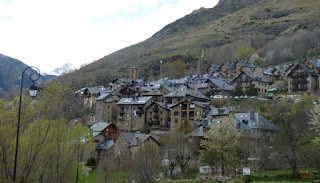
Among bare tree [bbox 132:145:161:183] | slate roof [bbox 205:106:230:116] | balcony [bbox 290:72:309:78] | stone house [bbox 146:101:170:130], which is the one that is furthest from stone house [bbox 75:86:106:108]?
bare tree [bbox 132:145:161:183]

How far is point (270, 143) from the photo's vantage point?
45.5 meters

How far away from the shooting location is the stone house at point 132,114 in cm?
8119

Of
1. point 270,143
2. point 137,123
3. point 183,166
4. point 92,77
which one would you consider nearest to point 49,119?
point 183,166

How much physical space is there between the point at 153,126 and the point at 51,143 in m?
53.0

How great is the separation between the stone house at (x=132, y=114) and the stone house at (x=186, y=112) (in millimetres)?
7917

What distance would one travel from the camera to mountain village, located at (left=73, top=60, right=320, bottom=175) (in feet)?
202

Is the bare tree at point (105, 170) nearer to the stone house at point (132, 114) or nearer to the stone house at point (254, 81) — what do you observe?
the stone house at point (132, 114)

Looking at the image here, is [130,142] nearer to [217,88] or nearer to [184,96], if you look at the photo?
[184,96]

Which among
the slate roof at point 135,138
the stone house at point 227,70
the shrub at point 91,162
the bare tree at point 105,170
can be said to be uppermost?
the stone house at point 227,70

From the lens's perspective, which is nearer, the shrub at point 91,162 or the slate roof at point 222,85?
the shrub at point 91,162

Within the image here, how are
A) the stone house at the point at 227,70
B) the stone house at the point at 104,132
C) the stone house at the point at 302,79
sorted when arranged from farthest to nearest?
the stone house at the point at 227,70 < the stone house at the point at 302,79 < the stone house at the point at 104,132

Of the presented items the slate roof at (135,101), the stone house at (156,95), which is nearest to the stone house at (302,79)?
the stone house at (156,95)

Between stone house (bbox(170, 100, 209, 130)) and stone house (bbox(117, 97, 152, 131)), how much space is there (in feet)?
26.0

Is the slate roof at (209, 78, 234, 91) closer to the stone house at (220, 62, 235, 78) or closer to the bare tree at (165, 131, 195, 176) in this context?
the stone house at (220, 62, 235, 78)
